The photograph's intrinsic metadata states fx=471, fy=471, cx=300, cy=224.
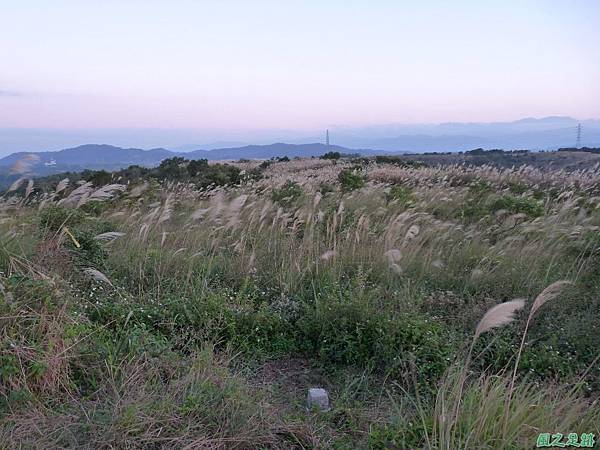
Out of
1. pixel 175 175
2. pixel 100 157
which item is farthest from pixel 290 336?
pixel 100 157

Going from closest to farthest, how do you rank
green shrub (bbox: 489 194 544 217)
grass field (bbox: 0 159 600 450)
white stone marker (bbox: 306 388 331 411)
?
grass field (bbox: 0 159 600 450), white stone marker (bbox: 306 388 331 411), green shrub (bbox: 489 194 544 217)

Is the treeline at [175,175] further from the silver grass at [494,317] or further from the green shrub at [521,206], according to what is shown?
the silver grass at [494,317]

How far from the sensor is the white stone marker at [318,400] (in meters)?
3.11

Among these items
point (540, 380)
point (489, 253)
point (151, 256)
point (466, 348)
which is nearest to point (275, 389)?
point (466, 348)

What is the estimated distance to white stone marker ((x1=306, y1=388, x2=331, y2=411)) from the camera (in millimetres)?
3105

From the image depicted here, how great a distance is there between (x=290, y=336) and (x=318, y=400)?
100cm

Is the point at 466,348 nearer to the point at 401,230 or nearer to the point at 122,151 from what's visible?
the point at 401,230

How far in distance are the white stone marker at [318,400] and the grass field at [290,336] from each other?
0.23 feet

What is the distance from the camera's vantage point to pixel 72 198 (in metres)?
5.57

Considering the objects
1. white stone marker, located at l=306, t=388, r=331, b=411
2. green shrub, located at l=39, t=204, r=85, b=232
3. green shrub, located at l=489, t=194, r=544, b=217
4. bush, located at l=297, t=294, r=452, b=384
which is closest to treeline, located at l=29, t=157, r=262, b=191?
green shrub, located at l=39, t=204, r=85, b=232

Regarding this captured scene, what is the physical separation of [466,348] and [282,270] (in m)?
2.02

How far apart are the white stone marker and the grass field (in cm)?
7

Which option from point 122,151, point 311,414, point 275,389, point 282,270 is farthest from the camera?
point 122,151

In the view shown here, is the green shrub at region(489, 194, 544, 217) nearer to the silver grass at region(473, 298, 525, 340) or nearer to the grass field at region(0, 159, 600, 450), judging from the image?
the grass field at region(0, 159, 600, 450)
